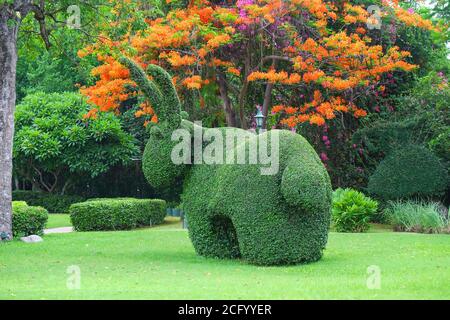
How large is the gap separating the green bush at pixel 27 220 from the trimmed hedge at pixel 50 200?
10.5 m

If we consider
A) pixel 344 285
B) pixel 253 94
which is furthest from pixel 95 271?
pixel 253 94

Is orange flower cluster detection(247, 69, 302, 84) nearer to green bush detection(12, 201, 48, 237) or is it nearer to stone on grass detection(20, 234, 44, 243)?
green bush detection(12, 201, 48, 237)

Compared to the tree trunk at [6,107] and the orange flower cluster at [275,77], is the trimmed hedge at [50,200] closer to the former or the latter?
the orange flower cluster at [275,77]

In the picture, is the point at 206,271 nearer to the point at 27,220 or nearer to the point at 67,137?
the point at 27,220

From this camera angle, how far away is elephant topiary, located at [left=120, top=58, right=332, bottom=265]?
11570mm

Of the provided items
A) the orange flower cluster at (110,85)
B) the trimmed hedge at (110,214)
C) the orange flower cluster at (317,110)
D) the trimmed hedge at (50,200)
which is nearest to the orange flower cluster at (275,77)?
the orange flower cluster at (317,110)

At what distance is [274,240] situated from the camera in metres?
11.8

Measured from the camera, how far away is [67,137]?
26984 millimetres

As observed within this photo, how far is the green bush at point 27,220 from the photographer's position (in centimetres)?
1716

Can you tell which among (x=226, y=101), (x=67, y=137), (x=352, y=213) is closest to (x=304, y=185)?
(x=352, y=213)

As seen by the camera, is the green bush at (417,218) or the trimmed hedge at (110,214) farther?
the trimmed hedge at (110,214)

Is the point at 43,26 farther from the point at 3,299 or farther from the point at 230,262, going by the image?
the point at 3,299

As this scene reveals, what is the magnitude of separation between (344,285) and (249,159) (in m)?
3.35

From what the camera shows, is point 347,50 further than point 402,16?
No
